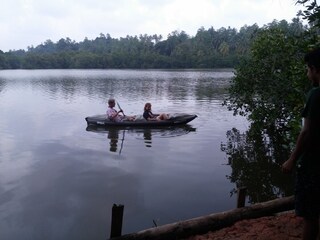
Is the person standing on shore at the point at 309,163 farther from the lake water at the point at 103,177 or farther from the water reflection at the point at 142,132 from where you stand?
the water reflection at the point at 142,132

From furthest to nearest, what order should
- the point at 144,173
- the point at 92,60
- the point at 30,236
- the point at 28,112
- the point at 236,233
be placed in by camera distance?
the point at 92,60, the point at 28,112, the point at 144,173, the point at 30,236, the point at 236,233

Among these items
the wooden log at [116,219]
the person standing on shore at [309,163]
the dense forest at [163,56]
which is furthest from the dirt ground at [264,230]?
the dense forest at [163,56]

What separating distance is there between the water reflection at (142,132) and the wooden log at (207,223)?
764 cm

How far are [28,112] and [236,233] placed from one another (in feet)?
59.5

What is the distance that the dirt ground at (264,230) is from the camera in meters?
4.57

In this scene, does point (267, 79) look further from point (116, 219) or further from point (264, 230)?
point (116, 219)

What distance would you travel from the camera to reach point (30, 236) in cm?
622

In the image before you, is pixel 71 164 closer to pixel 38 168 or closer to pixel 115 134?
pixel 38 168

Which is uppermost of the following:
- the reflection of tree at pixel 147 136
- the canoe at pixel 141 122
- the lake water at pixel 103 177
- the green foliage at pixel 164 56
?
the green foliage at pixel 164 56

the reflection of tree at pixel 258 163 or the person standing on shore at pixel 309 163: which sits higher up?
the person standing on shore at pixel 309 163

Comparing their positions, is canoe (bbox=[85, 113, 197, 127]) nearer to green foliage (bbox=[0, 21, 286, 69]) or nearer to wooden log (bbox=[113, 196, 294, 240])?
wooden log (bbox=[113, 196, 294, 240])

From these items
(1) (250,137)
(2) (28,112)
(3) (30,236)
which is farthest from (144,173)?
(2) (28,112)

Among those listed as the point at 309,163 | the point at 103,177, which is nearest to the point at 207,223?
the point at 309,163

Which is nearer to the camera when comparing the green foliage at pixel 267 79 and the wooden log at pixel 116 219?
the wooden log at pixel 116 219
